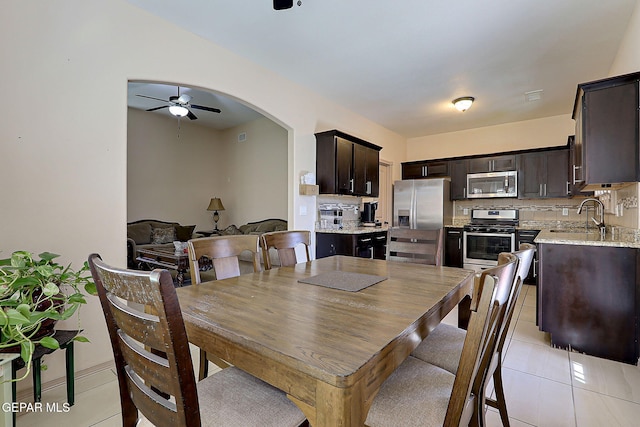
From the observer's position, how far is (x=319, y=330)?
90 centimetres

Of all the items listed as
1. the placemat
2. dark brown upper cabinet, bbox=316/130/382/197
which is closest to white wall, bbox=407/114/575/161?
dark brown upper cabinet, bbox=316/130/382/197

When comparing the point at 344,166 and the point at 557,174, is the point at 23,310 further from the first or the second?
the point at 557,174

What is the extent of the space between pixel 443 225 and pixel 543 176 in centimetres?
172

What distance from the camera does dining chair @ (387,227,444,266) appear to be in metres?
2.10

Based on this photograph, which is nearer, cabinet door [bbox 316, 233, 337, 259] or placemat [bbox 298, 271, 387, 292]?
placemat [bbox 298, 271, 387, 292]

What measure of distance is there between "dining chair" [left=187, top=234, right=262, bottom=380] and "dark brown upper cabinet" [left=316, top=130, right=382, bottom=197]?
2.23 metres

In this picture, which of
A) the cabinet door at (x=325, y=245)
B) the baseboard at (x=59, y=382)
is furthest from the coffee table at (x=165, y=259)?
the cabinet door at (x=325, y=245)

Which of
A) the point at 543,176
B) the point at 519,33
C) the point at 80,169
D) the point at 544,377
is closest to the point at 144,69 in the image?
the point at 80,169

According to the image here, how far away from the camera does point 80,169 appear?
80.9 inches

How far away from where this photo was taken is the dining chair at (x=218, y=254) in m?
1.58

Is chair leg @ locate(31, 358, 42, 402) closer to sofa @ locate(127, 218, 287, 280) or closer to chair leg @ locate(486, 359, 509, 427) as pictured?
chair leg @ locate(486, 359, 509, 427)

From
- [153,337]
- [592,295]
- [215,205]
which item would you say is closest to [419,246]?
[592,295]

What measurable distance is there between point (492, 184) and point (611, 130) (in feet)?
10.1

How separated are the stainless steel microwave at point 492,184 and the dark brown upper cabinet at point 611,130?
2830mm
